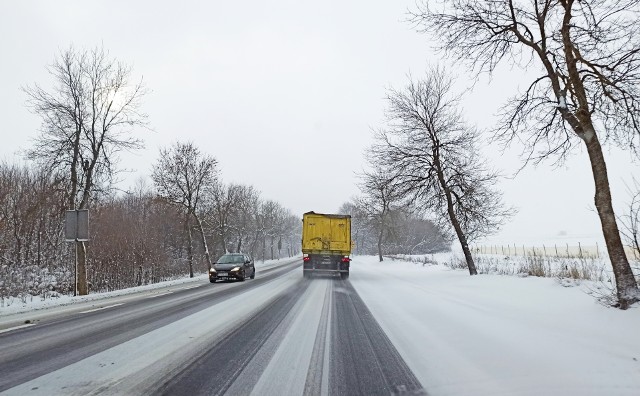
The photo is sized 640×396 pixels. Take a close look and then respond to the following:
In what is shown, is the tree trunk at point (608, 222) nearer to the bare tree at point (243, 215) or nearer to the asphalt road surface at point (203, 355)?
the asphalt road surface at point (203, 355)

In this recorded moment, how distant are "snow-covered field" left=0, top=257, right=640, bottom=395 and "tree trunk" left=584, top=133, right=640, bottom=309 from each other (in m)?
0.58

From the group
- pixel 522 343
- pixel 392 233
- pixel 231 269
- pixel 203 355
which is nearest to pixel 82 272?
pixel 231 269

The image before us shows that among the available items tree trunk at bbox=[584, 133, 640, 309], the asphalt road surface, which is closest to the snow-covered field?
the asphalt road surface

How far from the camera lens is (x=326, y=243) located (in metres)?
22.5

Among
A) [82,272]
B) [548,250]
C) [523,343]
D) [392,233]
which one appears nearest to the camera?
[523,343]

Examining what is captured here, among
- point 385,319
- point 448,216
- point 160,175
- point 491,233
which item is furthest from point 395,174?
point 160,175

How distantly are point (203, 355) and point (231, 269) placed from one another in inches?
605

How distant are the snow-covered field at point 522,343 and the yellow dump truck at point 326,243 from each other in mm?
12219

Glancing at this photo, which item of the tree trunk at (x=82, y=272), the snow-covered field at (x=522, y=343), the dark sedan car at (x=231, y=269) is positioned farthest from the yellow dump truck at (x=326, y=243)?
the snow-covered field at (x=522, y=343)

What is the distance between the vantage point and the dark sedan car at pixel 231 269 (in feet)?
64.7

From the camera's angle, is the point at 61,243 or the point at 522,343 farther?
the point at 61,243

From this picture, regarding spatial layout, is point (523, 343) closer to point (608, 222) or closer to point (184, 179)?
point (608, 222)

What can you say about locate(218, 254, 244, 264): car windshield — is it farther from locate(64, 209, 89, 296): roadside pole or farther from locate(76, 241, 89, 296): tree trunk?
locate(64, 209, 89, 296): roadside pole

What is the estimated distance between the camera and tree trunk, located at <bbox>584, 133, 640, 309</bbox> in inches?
255
